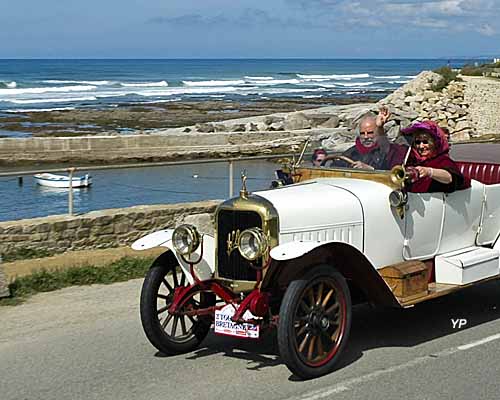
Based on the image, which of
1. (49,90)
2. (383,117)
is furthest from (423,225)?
(49,90)

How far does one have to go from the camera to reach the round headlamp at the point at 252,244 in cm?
666

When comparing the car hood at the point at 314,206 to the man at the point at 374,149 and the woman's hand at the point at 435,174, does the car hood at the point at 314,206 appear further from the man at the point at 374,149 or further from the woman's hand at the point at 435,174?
the woman's hand at the point at 435,174

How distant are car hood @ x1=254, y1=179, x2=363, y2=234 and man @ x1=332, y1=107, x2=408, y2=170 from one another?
1.89ft

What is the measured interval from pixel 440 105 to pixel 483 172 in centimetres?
3385

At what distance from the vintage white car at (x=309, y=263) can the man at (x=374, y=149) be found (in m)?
0.14

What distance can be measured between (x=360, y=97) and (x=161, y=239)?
7892 centimetres

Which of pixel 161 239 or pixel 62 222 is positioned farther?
pixel 62 222

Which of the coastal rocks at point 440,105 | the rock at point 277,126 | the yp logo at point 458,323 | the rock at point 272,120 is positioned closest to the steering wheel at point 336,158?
the yp logo at point 458,323

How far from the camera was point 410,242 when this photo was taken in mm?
7770

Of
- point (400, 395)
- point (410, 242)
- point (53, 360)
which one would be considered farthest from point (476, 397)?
point (53, 360)

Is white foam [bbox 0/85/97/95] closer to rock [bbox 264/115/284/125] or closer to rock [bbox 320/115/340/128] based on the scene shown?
rock [bbox 264/115/284/125]

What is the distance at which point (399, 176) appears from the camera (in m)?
7.59

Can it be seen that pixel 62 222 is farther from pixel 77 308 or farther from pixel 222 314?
pixel 222 314

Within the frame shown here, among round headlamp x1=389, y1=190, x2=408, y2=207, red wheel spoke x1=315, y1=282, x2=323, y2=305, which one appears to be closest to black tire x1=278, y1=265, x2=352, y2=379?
red wheel spoke x1=315, y1=282, x2=323, y2=305
